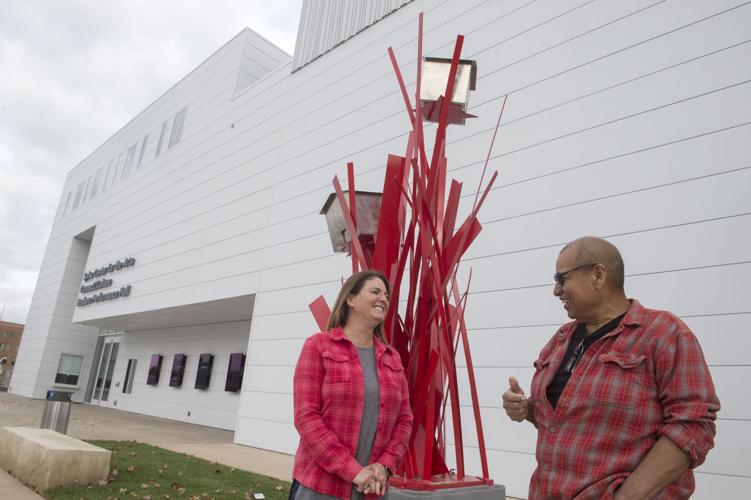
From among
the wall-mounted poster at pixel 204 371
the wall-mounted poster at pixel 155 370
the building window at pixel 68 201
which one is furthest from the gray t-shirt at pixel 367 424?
the building window at pixel 68 201

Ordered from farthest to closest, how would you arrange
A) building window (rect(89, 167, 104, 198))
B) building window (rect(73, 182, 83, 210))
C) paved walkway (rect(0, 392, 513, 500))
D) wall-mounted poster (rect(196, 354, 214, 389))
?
building window (rect(73, 182, 83, 210)), building window (rect(89, 167, 104, 198)), wall-mounted poster (rect(196, 354, 214, 389)), paved walkway (rect(0, 392, 513, 500))

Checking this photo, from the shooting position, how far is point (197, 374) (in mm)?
11203

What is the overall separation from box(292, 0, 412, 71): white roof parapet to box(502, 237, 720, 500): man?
22.2 ft

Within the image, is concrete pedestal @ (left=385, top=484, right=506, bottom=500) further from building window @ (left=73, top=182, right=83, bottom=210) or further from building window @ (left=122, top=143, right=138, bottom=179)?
building window @ (left=73, top=182, right=83, bottom=210)

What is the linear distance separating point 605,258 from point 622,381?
0.30 meters

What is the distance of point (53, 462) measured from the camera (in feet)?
10.9

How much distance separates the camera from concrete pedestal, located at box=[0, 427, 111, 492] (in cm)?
334

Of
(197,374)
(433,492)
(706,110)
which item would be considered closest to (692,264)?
(706,110)

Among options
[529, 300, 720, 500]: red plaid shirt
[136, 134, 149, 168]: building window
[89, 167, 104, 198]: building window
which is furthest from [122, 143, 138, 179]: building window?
[529, 300, 720, 500]: red plaid shirt

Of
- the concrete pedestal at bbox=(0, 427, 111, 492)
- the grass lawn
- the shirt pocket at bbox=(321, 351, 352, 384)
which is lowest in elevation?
the grass lawn

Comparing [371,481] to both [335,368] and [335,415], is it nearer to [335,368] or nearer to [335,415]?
[335,415]

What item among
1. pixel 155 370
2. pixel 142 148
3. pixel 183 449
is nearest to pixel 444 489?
pixel 183 449

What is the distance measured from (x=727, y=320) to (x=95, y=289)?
1421 centimetres

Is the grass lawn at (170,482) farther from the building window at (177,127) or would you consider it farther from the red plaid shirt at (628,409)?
the building window at (177,127)
